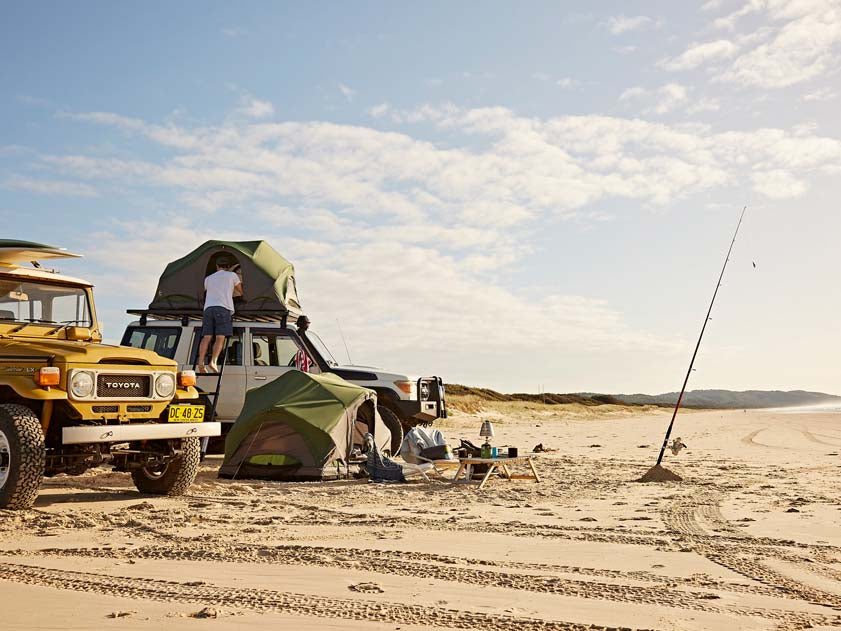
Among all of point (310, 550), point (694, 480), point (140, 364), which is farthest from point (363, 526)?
point (694, 480)

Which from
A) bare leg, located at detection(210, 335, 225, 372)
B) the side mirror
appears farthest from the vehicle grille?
bare leg, located at detection(210, 335, 225, 372)

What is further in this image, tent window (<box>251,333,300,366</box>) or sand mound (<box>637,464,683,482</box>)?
tent window (<box>251,333,300,366</box>)

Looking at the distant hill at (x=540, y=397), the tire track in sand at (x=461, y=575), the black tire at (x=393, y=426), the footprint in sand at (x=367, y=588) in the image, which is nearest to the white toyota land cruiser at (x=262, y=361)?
the black tire at (x=393, y=426)

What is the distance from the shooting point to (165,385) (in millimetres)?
9008

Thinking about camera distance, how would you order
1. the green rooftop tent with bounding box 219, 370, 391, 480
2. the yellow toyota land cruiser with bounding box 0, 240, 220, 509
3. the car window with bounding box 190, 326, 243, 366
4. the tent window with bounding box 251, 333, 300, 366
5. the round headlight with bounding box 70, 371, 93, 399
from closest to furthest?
the yellow toyota land cruiser with bounding box 0, 240, 220, 509 → the round headlight with bounding box 70, 371, 93, 399 → the green rooftop tent with bounding box 219, 370, 391, 480 → the car window with bounding box 190, 326, 243, 366 → the tent window with bounding box 251, 333, 300, 366

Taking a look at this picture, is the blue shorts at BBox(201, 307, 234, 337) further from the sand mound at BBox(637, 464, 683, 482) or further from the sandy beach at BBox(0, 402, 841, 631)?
the sand mound at BBox(637, 464, 683, 482)

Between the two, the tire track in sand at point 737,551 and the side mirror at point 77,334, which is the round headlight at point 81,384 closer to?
the side mirror at point 77,334

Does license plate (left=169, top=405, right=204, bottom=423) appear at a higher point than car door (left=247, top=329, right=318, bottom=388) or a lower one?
lower

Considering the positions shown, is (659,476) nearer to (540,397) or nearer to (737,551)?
(737,551)

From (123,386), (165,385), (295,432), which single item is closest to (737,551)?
(165,385)

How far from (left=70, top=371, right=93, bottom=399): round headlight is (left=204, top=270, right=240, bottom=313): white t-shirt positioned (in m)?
4.58

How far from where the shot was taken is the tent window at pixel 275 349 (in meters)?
13.5

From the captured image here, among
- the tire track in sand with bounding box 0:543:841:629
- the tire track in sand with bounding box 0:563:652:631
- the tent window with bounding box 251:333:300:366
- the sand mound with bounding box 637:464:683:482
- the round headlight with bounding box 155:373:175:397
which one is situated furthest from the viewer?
the tent window with bounding box 251:333:300:366

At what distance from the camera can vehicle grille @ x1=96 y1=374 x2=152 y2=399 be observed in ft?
27.5
